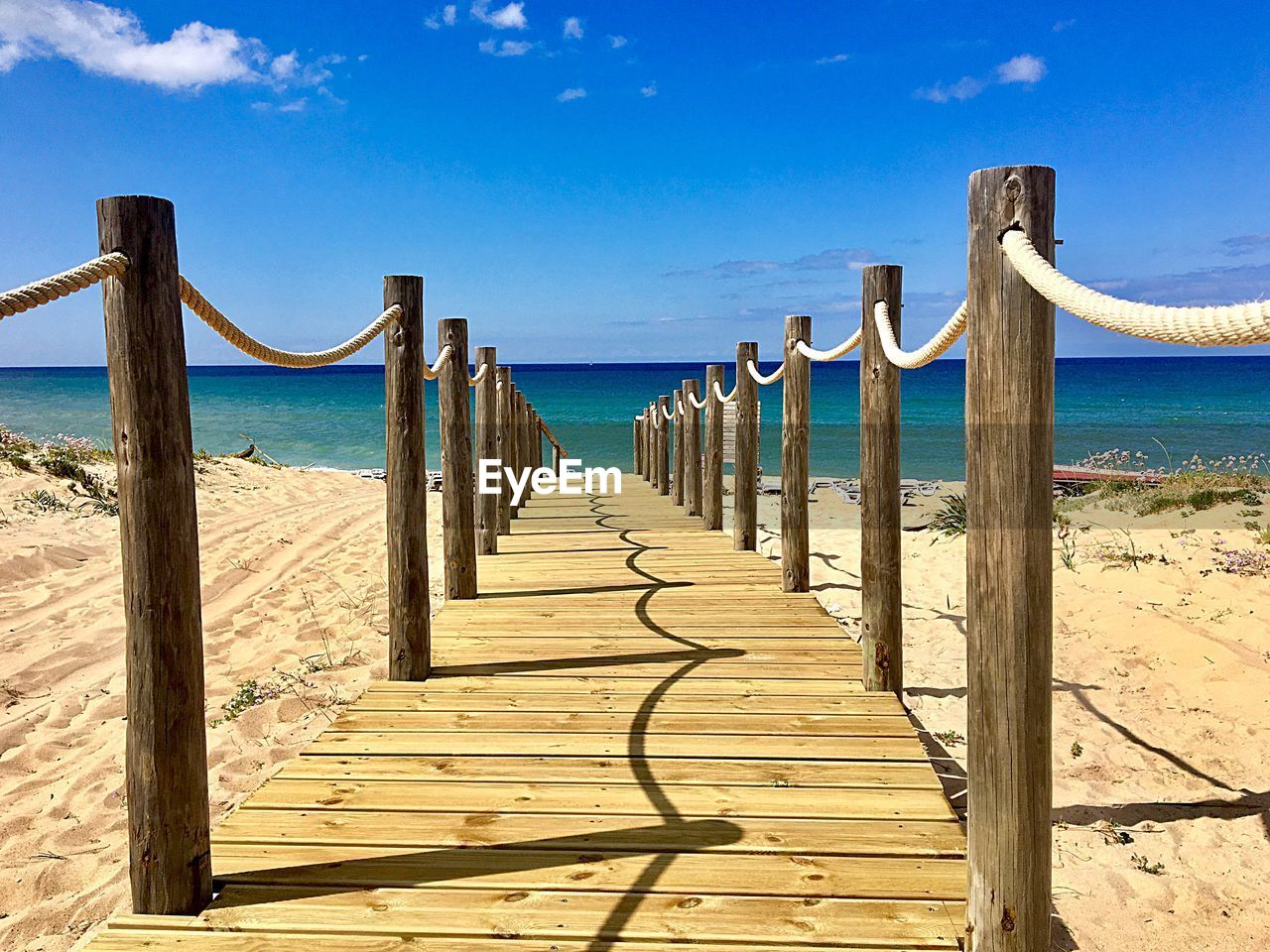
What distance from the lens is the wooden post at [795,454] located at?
5.22 m

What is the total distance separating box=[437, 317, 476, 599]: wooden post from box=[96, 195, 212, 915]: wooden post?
105 inches

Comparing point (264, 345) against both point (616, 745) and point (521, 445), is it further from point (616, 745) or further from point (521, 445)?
point (521, 445)

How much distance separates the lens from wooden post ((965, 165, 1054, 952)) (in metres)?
1.89

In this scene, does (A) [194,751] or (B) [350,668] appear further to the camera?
(B) [350,668]

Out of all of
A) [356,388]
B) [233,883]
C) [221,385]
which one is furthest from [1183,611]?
[221,385]

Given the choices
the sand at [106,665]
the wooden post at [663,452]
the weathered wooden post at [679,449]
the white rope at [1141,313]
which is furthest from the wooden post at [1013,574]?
the wooden post at [663,452]

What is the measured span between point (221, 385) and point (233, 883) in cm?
10044

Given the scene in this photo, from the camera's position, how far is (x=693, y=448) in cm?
1031

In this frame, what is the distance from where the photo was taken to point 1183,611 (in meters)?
6.29

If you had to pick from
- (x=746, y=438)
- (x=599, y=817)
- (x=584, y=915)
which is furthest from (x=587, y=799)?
(x=746, y=438)

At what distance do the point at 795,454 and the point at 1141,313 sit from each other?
3.68 metres

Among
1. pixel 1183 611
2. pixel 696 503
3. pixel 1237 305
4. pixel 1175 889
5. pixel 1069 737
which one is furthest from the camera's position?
pixel 696 503

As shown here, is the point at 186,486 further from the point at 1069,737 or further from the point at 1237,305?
the point at 1069,737

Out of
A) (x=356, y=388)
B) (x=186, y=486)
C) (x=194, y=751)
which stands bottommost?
(x=194, y=751)
